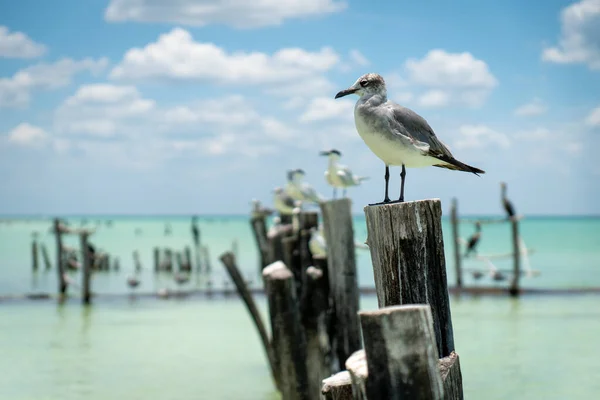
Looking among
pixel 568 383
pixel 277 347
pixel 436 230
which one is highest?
pixel 436 230

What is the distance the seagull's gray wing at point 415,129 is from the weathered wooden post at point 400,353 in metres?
2.11

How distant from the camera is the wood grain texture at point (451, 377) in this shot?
10.5 feet

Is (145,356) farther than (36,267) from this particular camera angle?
No

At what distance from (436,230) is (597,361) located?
10.1 metres

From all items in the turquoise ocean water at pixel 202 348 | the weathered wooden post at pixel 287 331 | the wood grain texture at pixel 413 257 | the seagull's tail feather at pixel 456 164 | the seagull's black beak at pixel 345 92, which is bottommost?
the turquoise ocean water at pixel 202 348

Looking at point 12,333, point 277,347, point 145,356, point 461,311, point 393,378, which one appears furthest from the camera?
point 461,311

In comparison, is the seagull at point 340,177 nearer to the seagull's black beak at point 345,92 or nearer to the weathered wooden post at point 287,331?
the weathered wooden post at point 287,331

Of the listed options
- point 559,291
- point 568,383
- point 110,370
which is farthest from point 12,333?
point 559,291

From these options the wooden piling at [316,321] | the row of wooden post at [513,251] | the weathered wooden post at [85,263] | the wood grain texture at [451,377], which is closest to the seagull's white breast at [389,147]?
the wood grain texture at [451,377]

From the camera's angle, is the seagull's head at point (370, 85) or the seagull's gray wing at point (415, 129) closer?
the seagull's gray wing at point (415, 129)

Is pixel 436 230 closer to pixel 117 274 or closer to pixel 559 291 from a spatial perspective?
pixel 559 291

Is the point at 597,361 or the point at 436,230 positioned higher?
the point at 436,230

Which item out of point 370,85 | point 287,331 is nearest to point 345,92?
point 370,85

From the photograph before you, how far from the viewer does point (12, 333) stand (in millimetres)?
16203
